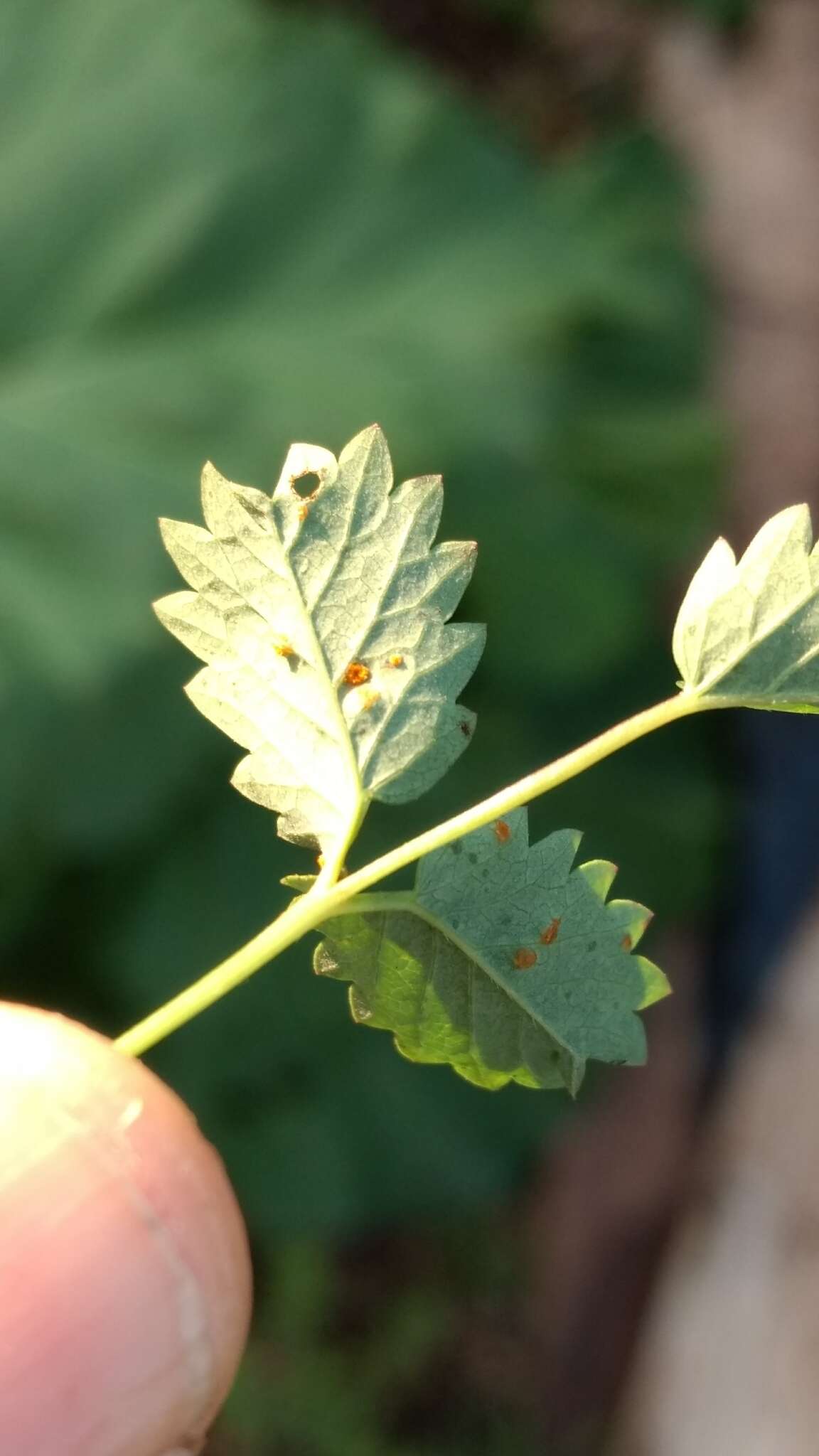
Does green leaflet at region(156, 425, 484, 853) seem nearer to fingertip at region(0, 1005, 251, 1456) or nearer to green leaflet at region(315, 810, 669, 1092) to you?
green leaflet at region(315, 810, 669, 1092)

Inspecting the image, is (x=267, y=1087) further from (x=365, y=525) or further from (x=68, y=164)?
(x=365, y=525)

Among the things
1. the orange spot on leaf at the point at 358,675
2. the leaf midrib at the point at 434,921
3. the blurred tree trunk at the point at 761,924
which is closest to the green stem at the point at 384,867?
the leaf midrib at the point at 434,921

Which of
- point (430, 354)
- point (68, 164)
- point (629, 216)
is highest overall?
point (68, 164)

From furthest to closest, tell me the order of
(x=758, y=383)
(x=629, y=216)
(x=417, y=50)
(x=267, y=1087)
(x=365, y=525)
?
(x=417, y=50) → (x=758, y=383) → (x=629, y=216) → (x=267, y=1087) → (x=365, y=525)

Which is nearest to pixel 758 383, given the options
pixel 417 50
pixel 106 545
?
pixel 417 50

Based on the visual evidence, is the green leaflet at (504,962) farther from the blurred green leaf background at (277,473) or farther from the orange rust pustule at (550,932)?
the blurred green leaf background at (277,473)

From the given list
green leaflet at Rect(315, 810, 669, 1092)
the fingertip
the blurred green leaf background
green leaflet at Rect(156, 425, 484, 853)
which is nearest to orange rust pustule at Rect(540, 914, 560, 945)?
green leaflet at Rect(315, 810, 669, 1092)
